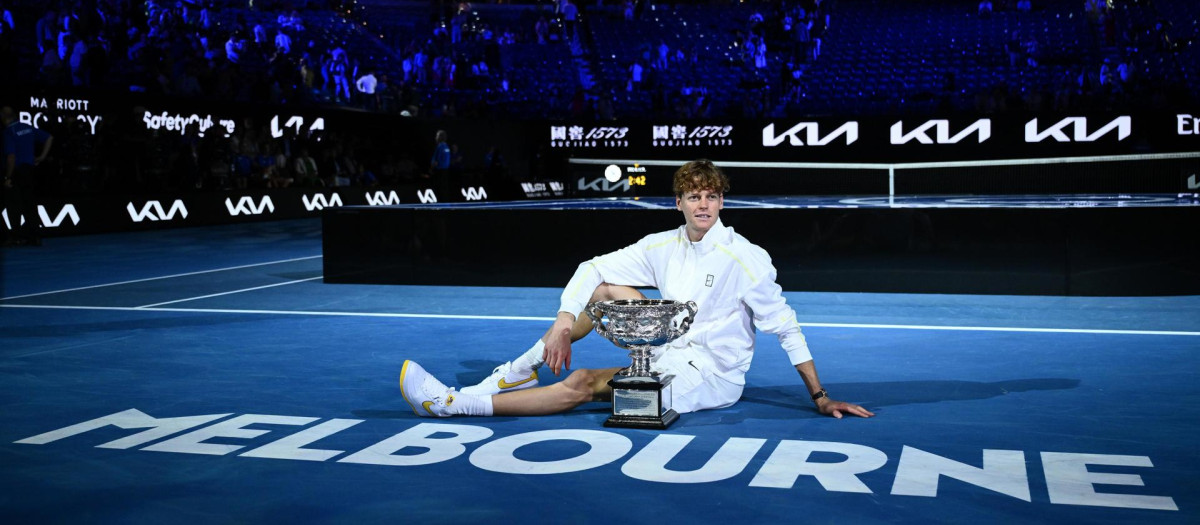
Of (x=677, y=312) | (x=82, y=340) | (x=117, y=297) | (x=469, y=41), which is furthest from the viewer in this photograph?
(x=469, y=41)

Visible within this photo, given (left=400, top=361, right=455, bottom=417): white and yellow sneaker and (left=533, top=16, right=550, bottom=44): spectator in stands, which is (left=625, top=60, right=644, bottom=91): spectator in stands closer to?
(left=533, top=16, right=550, bottom=44): spectator in stands

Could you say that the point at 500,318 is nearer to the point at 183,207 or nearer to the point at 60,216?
the point at 60,216

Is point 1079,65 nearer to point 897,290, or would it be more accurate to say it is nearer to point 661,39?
point 661,39

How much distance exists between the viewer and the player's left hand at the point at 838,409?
4.57 m

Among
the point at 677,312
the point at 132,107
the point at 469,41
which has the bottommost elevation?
the point at 677,312

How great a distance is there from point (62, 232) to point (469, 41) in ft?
50.6

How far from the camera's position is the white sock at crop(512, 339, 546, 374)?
15.6 feet

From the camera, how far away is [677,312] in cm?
429

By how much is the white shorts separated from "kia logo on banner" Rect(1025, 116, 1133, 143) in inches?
772

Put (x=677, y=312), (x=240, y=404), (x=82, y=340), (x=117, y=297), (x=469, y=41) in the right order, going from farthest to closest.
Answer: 1. (x=469, y=41)
2. (x=117, y=297)
3. (x=82, y=340)
4. (x=240, y=404)
5. (x=677, y=312)

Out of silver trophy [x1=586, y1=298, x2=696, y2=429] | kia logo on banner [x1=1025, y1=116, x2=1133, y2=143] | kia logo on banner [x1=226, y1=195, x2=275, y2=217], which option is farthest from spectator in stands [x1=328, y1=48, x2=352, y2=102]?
silver trophy [x1=586, y1=298, x2=696, y2=429]

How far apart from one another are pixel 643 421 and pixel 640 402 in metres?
0.08

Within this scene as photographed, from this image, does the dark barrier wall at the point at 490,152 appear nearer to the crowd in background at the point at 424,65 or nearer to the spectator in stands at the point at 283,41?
the crowd in background at the point at 424,65

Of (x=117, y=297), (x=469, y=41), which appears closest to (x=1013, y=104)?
(x=469, y=41)
